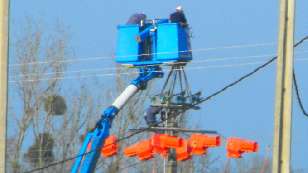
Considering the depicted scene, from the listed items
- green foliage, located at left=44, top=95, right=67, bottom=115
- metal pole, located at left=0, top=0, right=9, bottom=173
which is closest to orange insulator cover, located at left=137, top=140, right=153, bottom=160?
metal pole, located at left=0, top=0, right=9, bottom=173

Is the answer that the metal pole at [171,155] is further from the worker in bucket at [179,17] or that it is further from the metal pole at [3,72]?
the metal pole at [3,72]

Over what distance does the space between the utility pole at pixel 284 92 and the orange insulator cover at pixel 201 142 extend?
1204 cm

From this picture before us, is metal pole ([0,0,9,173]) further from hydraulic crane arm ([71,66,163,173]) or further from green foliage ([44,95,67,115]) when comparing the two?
green foliage ([44,95,67,115])

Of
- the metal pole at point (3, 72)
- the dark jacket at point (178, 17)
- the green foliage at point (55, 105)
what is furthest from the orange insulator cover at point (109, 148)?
the green foliage at point (55, 105)

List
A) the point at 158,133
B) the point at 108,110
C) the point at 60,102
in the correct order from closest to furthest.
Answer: the point at 158,133
the point at 108,110
the point at 60,102

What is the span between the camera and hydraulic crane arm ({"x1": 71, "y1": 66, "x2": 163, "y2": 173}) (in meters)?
35.1

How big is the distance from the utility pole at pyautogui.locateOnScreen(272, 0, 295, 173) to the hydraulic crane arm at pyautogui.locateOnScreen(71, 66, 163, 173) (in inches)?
576

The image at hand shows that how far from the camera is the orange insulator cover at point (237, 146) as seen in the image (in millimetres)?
31656

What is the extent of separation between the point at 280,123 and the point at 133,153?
14.6m

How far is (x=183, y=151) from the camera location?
33.8 m

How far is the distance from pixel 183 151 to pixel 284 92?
13.7 m

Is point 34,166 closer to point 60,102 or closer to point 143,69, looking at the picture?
point 60,102

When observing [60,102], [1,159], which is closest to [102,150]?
[1,159]

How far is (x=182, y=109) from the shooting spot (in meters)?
34.7
